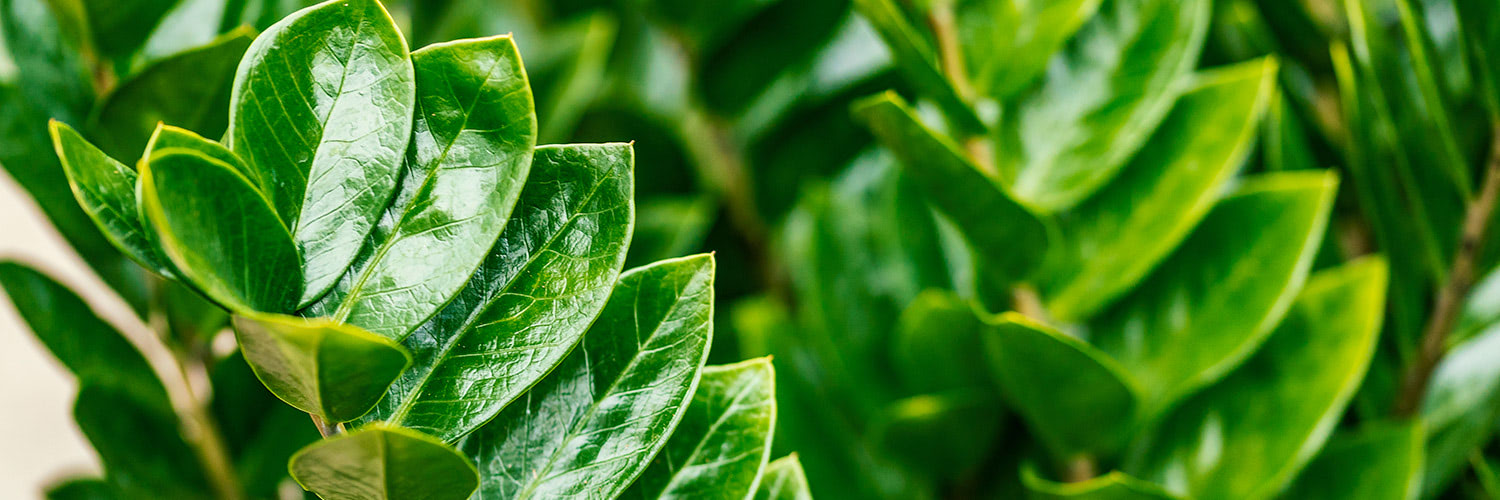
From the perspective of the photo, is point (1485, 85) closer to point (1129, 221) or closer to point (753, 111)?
point (1129, 221)

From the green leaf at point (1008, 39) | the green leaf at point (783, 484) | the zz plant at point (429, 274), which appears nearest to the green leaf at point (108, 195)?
the zz plant at point (429, 274)

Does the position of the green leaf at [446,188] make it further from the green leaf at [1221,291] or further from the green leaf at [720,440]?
the green leaf at [1221,291]

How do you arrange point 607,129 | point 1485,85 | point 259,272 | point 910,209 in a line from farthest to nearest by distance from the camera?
point 607,129
point 910,209
point 1485,85
point 259,272

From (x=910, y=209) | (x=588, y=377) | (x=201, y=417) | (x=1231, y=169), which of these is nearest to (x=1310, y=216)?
(x=1231, y=169)

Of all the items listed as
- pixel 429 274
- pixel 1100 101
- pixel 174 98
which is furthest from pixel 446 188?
pixel 1100 101

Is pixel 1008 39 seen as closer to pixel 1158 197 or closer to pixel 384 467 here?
Answer: pixel 1158 197

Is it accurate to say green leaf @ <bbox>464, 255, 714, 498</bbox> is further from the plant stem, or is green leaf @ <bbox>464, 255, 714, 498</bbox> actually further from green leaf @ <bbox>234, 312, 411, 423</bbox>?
the plant stem
